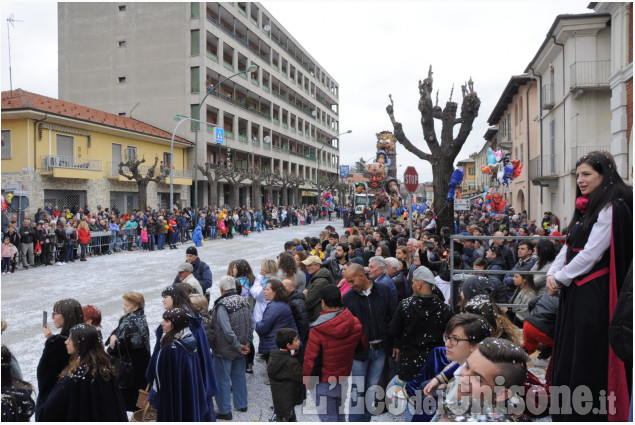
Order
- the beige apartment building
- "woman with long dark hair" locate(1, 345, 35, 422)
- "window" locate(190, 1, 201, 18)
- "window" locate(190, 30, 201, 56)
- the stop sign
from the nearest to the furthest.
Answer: "woman with long dark hair" locate(1, 345, 35, 422) → the stop sign → the beige apartment building → "window" locate(190, 1, 201, 18) → "window" locate(190, 30, 201, 56)

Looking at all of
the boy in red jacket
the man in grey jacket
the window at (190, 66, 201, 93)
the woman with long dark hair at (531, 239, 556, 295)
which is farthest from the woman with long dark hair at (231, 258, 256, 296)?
the window at (190, 66, 201, 93)

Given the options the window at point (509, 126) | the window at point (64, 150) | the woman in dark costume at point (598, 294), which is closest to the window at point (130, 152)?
the window at point (64, 150)

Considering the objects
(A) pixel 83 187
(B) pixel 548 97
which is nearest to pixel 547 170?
(B) pixel 548 97

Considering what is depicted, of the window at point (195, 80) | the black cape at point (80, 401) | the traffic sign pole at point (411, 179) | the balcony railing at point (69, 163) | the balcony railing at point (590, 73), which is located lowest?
the black cape at point (80, 401)

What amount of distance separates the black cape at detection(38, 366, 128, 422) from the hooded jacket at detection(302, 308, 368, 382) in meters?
1.67

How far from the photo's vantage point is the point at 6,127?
24391 mm

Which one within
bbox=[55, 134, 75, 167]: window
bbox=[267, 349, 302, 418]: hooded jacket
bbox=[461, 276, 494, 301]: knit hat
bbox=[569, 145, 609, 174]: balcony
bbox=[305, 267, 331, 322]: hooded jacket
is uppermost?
bbox=[55, 134, 75, 167]: window

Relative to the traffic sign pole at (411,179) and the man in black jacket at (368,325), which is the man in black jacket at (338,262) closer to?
the man in black jacket at (368,325)

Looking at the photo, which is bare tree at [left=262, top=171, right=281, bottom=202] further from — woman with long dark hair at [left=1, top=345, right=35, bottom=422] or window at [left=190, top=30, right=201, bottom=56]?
woman with long dark hair at [left=1, top=345, right=35, bottom=422]

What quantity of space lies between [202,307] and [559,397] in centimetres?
326

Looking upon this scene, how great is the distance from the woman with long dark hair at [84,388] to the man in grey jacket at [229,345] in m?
1.55

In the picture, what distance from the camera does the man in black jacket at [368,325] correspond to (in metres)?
4.66

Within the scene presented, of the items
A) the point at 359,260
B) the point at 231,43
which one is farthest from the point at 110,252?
the point at 231,43

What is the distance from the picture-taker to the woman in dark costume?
2.76 metres
